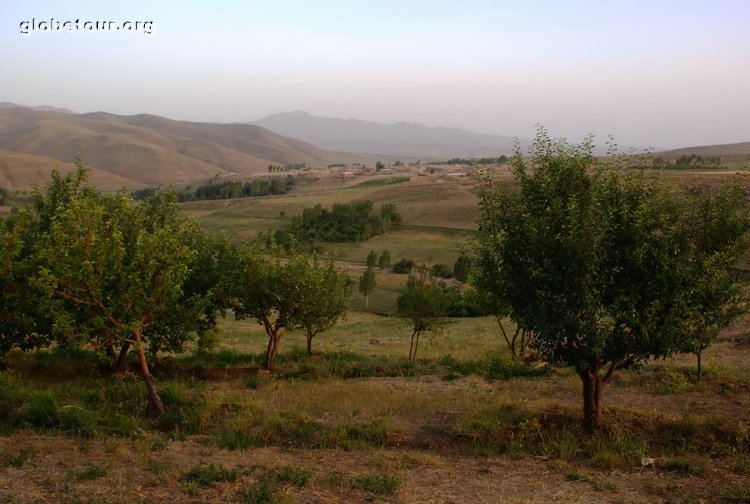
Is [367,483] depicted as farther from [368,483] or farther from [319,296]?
[319,296]

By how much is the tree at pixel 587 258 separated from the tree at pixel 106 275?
8.51 meters

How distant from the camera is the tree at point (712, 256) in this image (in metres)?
13.0

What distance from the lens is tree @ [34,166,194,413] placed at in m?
14.2

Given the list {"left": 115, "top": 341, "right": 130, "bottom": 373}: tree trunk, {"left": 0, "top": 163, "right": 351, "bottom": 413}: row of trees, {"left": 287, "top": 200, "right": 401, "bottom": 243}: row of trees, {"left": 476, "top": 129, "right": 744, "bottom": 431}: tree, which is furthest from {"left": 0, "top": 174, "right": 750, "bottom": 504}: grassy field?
{"left": 287, "top": 200, "right": 401, "bottom": 243}: row of trees

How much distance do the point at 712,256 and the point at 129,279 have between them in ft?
45.2

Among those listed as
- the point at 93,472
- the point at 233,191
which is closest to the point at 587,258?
the point at 93,472

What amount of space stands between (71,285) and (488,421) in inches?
422

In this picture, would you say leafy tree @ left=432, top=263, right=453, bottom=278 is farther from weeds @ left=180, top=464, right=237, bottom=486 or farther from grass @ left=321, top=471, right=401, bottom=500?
weeds @ left=180, top=464, right=237, bottom=486

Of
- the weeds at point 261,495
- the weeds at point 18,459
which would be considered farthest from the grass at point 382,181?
the weeds at point 261,495

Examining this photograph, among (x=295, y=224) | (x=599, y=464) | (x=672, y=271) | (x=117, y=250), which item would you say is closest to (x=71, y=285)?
(x=117, y=250)

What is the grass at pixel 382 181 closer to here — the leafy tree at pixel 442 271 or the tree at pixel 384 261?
the tree at pixel 384 261

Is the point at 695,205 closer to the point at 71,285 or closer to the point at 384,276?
the point at 71,285

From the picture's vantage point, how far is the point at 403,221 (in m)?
121

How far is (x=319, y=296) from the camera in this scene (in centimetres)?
2417
